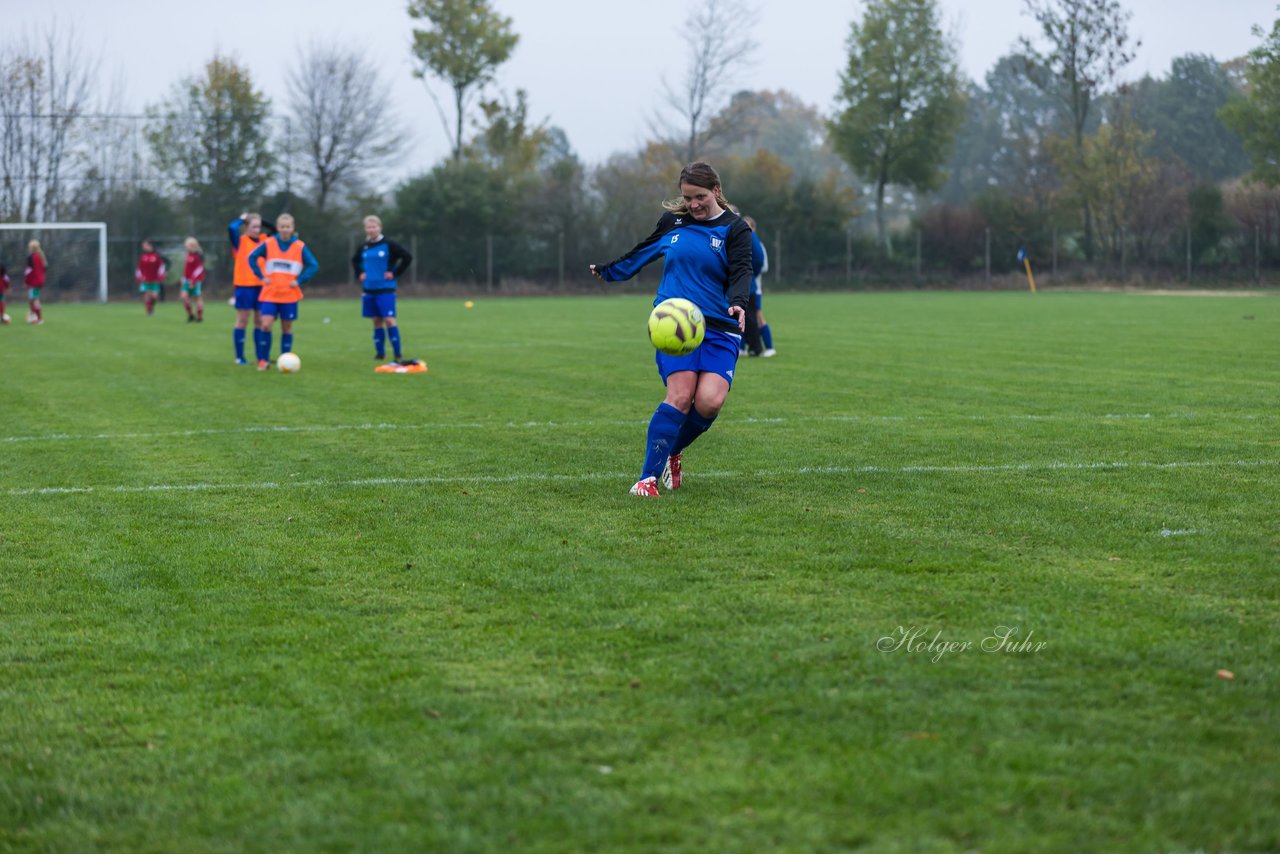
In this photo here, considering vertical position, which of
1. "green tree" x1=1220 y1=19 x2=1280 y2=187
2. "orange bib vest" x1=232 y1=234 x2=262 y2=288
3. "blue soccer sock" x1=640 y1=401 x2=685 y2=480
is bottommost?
"blue soccer sock" x1=640 y1=401 x2=685 y2=480

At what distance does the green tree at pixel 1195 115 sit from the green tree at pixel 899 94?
25.3m

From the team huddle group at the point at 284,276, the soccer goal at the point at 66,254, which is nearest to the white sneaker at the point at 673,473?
the team huddle group at the point at 284,276

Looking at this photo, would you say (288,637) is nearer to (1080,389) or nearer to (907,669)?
(907,669)

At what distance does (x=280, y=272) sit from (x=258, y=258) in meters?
0.58

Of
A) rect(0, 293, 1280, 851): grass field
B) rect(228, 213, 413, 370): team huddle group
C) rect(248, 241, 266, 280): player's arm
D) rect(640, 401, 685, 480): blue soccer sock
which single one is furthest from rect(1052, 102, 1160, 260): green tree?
rect(640, 401, 685, 480): blue soccer sock

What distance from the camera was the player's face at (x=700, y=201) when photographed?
7.55 metres

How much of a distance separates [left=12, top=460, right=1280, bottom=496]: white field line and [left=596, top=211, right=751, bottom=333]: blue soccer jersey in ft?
3.73

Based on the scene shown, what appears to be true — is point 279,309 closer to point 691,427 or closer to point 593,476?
point 593,476

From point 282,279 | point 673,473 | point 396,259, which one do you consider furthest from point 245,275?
point 673,473

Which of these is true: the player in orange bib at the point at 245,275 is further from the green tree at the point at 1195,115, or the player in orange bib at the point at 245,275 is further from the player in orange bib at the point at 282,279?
the green tree at the point at 1195,115

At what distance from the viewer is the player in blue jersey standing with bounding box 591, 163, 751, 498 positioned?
756cm

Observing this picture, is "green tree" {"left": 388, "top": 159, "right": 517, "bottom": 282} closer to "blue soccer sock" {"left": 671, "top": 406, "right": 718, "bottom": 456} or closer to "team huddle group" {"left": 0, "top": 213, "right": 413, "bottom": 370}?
"team huddle group" {"left": 0, "top": 213, "right": 413, "bottom": 370}

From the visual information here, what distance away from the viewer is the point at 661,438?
7496 millimetres

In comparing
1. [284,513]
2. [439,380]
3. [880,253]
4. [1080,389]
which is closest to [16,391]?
[439,380]
